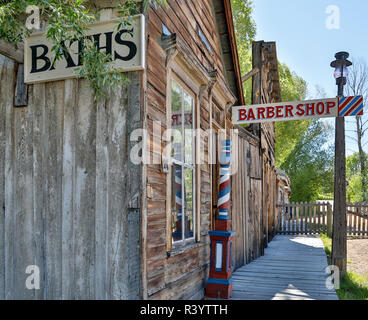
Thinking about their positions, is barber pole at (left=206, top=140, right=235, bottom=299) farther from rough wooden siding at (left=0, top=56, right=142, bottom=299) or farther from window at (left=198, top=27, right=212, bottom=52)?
window at (left=198, top=27, right=212, bottom=52)

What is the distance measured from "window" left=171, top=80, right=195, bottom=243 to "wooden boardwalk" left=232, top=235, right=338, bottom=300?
55.6 inches

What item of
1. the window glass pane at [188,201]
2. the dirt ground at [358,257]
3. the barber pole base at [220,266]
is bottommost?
the dirt ground at [358,257]

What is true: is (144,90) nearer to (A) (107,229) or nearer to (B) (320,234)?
(A) (107,229)

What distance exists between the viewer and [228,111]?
24.2ft

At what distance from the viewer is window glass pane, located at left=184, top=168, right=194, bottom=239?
4.72 meters

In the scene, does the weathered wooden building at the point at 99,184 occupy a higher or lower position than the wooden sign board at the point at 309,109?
lower

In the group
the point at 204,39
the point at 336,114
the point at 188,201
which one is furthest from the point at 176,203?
the point at 336,114

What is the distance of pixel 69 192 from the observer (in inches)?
139

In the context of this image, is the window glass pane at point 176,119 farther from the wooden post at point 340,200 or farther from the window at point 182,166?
the wooden post at point 340,200

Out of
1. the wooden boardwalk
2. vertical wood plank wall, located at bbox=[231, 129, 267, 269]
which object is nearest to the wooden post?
the wooden boardwalk

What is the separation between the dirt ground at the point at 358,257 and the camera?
8.31 m

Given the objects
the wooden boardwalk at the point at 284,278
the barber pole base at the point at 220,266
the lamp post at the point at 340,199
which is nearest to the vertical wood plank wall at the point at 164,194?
the barber pole base at the point at 220,266

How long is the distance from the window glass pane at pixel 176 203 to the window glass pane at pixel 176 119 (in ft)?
0.57
